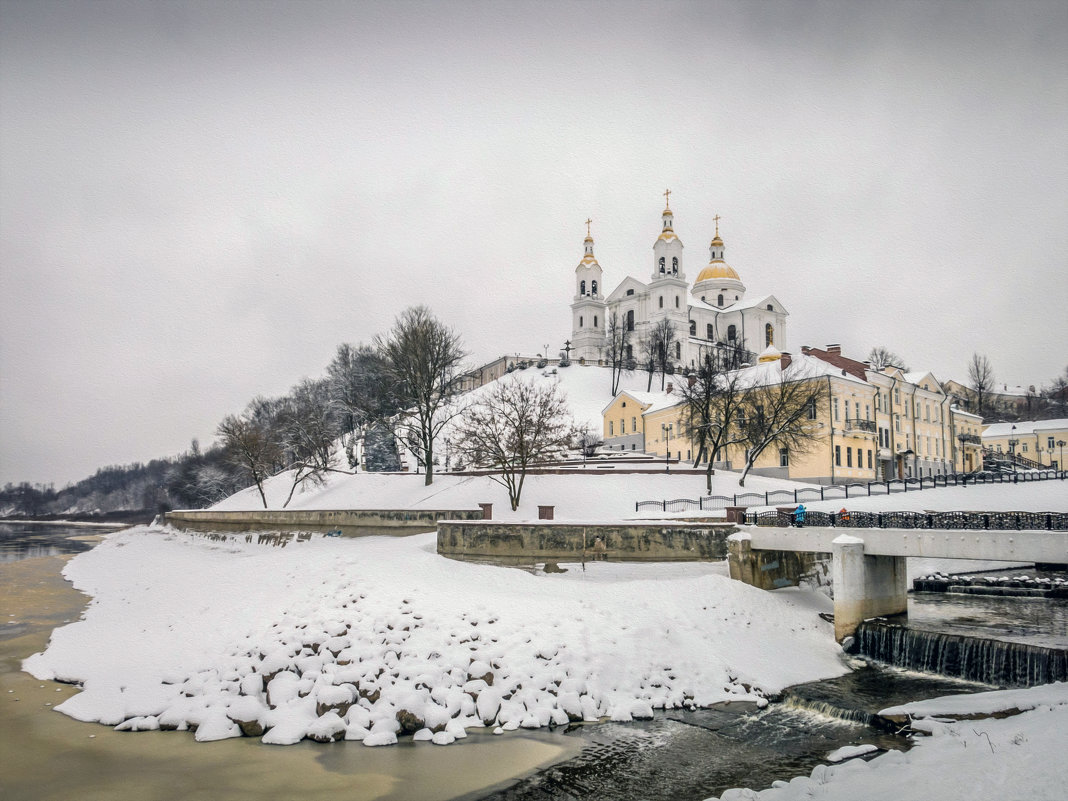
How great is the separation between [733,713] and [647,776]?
407 cm

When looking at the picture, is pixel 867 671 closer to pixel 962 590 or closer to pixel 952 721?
pixel 952 721

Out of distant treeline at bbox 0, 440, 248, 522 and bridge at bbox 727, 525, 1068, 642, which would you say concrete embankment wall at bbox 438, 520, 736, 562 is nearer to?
bridge at bbox 727, 525, 1068, 642

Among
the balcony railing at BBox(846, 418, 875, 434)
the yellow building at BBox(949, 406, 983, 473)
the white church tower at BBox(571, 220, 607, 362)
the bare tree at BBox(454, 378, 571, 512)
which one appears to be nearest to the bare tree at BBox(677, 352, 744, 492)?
the balcony railing at BBox(846, 418, 875, 434)

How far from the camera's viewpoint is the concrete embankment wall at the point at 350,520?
32031mm

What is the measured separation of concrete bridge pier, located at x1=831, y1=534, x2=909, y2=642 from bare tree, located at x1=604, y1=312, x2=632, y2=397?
76.0 meters

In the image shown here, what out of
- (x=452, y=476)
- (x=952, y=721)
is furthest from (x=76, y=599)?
(x=952, y=721)

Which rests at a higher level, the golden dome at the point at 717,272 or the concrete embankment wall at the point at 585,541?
the golden dome at the point at 717,272

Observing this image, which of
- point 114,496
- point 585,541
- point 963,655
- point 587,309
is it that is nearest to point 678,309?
point 587,309

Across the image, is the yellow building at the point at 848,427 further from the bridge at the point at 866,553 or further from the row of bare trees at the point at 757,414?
the bridge at the point at 866,553

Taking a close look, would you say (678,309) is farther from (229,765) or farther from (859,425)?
(229,765)

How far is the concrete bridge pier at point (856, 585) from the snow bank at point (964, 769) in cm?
735

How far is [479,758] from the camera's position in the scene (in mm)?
13250

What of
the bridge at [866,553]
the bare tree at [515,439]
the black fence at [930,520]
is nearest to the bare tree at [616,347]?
the bare tree at [515,439]

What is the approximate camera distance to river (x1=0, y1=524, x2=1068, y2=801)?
463 inches
